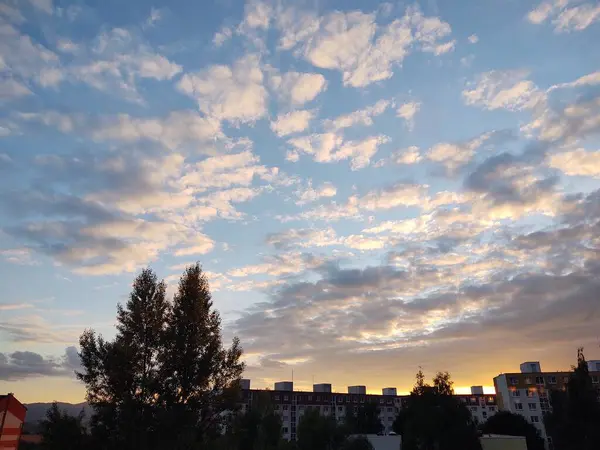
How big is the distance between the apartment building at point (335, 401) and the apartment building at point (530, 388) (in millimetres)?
16751

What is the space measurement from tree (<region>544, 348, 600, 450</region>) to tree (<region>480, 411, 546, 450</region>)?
49.7m

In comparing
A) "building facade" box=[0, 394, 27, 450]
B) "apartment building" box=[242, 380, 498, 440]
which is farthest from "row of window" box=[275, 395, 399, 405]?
"building facade" box=[0, 394, 27, 450]

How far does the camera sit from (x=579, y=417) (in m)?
39.7

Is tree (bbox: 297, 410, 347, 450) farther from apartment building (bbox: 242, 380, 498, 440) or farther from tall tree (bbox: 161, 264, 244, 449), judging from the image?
apartment building (bbox: 242, 380, 498, 440)

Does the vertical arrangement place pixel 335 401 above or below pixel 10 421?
above

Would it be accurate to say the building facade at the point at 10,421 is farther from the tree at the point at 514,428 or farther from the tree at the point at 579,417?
the tree at the point at 514,428

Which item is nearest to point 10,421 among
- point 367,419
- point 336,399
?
point 367,419

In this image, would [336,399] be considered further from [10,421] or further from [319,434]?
[10,421]

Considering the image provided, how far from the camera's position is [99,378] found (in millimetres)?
29266

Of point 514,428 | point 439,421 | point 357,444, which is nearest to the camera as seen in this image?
point 439,421

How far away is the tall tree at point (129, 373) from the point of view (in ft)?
89.0

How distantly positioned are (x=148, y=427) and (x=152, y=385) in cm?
248

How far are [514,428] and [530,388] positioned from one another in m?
47.8

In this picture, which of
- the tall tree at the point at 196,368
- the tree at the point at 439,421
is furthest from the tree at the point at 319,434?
the tall tree at the point at 196,368
